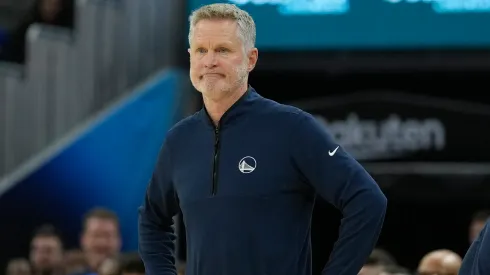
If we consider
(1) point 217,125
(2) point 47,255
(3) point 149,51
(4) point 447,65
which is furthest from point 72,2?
(1) point 217,125

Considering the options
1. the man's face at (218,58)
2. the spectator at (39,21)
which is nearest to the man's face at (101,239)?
the spectator at (39,21)

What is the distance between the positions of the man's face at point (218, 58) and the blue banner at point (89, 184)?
773cm

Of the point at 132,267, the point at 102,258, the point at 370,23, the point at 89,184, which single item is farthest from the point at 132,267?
the point at 89,184

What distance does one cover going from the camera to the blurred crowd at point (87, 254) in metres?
7.63

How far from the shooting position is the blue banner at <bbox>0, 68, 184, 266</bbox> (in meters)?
11.5

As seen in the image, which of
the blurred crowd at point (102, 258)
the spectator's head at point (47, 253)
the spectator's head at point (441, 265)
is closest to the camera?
the spectator's head at point (441, 265)

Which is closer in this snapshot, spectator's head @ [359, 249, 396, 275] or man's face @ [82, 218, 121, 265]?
spectator's head @ [359, 249, 396, 275]

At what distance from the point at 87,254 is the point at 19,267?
1.67 meters

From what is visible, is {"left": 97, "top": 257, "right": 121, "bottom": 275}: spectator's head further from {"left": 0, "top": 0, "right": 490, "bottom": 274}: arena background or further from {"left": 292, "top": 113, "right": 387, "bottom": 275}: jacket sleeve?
{"left": 292, "top": 113, "right": 387, "bottom": 275}: jacket sleeve

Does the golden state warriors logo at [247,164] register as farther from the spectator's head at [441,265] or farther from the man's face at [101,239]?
the man's face at [101,239]

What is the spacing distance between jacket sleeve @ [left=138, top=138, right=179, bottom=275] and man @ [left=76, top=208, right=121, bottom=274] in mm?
5050

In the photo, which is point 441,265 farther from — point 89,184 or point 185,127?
point 89,184

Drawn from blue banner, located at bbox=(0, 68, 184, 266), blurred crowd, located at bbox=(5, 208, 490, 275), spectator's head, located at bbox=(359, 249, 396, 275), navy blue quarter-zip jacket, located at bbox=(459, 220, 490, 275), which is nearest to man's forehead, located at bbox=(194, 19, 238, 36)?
navy blue quarter-zip jacket, located at bbox=(459, 220, 490, 275)

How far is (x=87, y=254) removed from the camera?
927 centimetres
